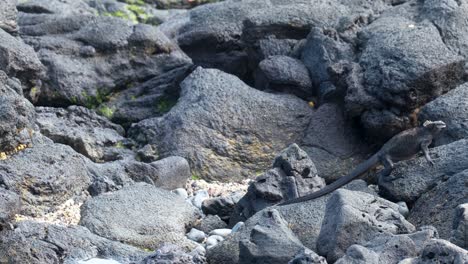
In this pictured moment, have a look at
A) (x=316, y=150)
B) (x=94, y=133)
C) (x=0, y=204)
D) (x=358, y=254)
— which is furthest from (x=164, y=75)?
(x=358, y=254)

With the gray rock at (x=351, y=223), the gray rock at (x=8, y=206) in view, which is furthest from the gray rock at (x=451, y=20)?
the gray rock at (x=8, y=206)

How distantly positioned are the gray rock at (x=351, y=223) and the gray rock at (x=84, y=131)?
440 cm

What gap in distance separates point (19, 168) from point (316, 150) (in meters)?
3.90

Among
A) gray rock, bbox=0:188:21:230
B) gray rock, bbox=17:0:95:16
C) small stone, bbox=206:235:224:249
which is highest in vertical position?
gray rock, bbox=0:188:21:230

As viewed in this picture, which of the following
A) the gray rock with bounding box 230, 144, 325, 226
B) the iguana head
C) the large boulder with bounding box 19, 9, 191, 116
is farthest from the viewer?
the large boulder with bounding box 19, 9, 191, 116

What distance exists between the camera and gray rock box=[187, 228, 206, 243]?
1269 cm

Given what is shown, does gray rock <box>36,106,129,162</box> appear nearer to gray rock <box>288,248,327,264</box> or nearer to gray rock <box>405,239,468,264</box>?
gray rock <box>288,248,327,264</box>

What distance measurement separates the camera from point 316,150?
15172 millimetres

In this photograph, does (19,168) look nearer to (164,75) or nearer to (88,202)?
(88,202)

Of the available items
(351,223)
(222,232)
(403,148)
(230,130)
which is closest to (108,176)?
(222,232)

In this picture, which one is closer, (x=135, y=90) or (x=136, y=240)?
(x=136, y=240)

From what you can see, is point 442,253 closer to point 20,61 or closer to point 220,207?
point 220,207

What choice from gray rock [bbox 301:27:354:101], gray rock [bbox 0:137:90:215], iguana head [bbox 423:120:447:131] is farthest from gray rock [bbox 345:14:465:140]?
gray rock [bbox 0:137:90:215]

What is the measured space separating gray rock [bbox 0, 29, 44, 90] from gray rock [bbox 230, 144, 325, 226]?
3620mm
